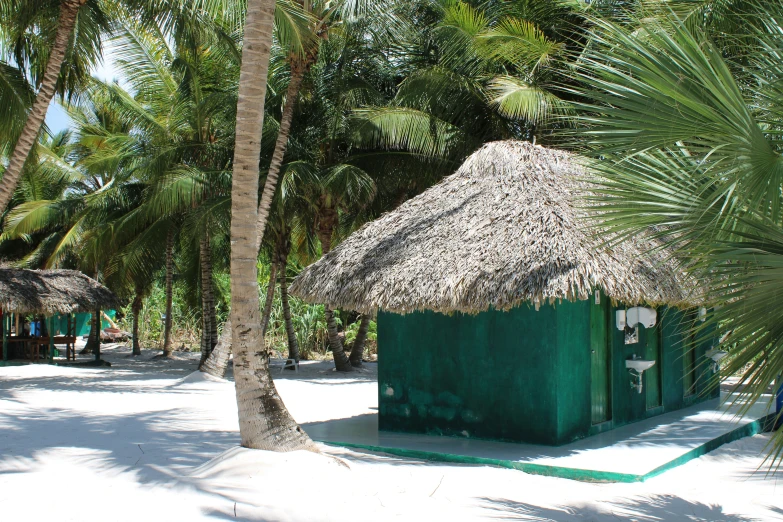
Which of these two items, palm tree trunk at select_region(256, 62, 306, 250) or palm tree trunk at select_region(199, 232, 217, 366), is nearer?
palm tree trunk at select_region(256, 62, 306, 250)

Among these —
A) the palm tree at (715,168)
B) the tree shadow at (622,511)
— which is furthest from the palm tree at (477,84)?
the palm tree at (715,168)

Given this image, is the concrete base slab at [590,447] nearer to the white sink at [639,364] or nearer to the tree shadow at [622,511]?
the tree shadow at [622,511]

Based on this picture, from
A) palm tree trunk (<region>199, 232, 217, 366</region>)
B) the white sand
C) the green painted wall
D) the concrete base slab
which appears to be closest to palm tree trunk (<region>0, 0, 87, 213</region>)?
the white sand

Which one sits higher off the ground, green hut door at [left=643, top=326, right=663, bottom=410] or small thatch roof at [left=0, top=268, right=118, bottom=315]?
small thatch roof at [left=0, top=268, right=118, bottom=315]

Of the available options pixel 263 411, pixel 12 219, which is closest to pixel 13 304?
pixel 12 219

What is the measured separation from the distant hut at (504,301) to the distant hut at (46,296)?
10515mm

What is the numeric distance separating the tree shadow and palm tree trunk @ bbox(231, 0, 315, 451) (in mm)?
2034

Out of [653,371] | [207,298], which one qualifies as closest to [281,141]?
[207,298]

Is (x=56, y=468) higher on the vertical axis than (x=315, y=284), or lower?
lower

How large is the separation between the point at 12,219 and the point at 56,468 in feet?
58.1

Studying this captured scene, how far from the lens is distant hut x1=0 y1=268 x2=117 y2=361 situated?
56.4ft

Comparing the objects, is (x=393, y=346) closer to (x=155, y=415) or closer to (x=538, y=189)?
(x=538, y=189)

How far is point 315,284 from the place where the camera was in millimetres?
9289

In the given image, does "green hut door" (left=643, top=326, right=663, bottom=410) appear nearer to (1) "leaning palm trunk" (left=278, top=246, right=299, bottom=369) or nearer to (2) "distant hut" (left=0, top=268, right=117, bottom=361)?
(1) "leaning palm trunk" (left=278, top=246, right=299, bottom=369)
